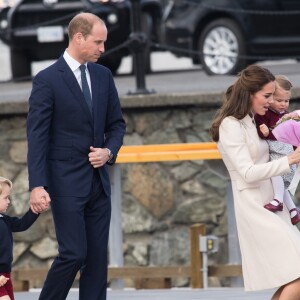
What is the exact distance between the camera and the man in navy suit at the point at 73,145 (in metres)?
7.89

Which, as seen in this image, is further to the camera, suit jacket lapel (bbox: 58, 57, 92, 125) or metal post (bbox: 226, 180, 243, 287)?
metal post (bbox: 226, 180, 243, 287)

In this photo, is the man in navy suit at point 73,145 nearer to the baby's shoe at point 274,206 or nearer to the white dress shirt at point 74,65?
the white dress shirt at point 74,65

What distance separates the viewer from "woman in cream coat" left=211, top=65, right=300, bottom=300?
7668 mm

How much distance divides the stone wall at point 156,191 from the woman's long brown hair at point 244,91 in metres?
5.62

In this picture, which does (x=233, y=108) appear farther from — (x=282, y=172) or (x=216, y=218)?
(x=216, y=218)

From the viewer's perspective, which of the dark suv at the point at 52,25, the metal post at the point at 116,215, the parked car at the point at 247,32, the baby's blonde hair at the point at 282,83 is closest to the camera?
the baby's blonde hair at the point at 282,83

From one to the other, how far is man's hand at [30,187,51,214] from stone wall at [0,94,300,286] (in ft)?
18.5

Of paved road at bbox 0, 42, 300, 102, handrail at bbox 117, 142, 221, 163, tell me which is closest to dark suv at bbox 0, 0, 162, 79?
paved road at bbox 0, 42, 300, 102

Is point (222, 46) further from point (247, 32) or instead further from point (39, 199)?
point (39, 199)

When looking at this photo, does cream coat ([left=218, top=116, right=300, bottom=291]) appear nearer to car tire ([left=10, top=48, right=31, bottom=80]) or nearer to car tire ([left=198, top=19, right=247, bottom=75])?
car tire ([left=198, top=19, right=247, bottom=75])

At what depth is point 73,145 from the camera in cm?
795

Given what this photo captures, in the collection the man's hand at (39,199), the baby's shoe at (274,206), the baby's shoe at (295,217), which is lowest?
the baby's shoe at (295,217)

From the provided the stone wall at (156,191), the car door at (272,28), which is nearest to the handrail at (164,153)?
the stone wall at (156,191)

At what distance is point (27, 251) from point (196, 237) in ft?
11.4
